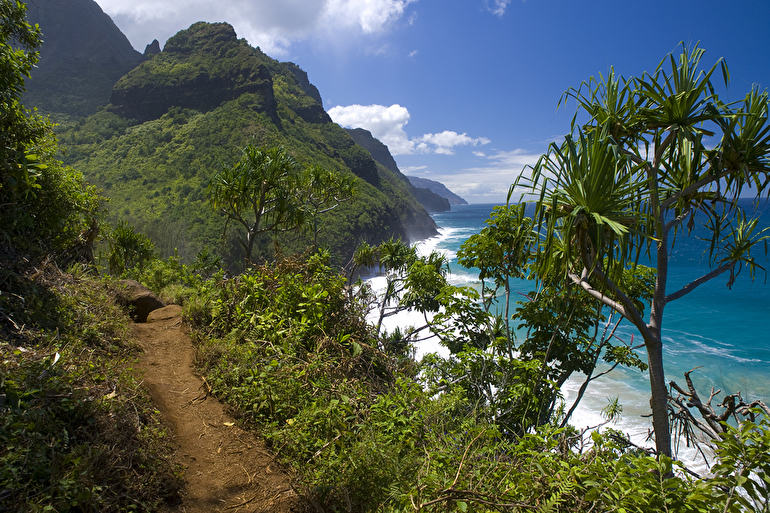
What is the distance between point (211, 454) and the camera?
9.51 ft

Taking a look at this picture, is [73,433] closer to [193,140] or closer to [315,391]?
[315,391]

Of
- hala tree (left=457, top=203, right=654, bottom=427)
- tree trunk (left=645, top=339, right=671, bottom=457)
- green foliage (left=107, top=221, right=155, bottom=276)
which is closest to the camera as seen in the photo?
tree trunk (left=645, top=339, right=671, bottom=457)

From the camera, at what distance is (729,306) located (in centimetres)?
3425

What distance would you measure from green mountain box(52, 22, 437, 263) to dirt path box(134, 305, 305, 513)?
94.2 feet

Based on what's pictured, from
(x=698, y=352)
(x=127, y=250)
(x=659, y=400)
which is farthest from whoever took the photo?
(x=698, y=352)

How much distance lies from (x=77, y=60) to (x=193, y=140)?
60.3 m

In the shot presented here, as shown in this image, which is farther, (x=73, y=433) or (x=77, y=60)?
(x=77, y=60)

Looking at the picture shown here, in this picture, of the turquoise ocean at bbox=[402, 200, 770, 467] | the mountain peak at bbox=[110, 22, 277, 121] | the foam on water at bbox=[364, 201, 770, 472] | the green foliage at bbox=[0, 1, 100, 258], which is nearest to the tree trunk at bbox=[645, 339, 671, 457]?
the foam on water at bbox=[364, 201, 770, 472]

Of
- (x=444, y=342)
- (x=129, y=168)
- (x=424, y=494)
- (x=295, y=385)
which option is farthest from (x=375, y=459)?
(x=129, y=168)

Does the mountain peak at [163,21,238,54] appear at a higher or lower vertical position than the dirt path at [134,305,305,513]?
higher

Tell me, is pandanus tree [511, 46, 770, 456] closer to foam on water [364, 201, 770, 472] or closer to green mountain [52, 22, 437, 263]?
foam on water [364, 201, 770, 472]

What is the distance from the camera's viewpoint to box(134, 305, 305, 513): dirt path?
8.10 feet

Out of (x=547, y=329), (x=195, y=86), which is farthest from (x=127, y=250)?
(x=195, y=86)

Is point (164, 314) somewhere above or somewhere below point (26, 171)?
below
